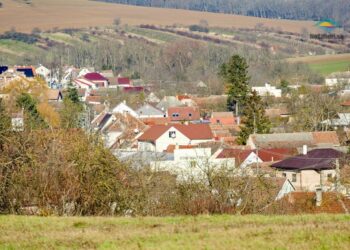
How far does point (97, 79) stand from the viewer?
325 feet

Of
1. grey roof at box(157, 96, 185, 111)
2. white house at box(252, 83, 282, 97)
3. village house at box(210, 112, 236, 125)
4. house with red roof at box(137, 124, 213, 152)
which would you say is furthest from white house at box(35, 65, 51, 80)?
house with red roof at box(137, 124, 213, 152)

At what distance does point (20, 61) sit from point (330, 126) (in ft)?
229

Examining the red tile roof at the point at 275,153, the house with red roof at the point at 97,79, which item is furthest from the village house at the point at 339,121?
the house with red roof at the point at 97,79

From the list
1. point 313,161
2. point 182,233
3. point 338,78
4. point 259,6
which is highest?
→ point 182,233

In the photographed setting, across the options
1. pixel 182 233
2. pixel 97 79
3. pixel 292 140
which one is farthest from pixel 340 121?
pixel 97 79

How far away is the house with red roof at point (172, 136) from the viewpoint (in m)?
45.7

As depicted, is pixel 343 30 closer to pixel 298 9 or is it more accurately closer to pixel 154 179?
pixel 298 9

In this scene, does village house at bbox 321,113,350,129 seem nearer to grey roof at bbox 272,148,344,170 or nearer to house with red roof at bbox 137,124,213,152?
house with red roof at bbox 137,124,213,152

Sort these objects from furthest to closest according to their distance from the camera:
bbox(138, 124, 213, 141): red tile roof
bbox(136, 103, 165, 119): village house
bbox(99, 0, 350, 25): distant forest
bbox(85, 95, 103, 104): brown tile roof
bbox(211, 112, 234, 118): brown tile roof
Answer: bbox(99, 0, 350, 25): distant forest
bbox(85, 95, 103, 104): brown tile roof
bbox(136, 103, 165, 119): village house
bbox(211, 112, 234, 118): brown tile roof
bbox(138, 124, 213, 141): red tile roof

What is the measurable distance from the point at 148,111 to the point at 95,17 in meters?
79.3

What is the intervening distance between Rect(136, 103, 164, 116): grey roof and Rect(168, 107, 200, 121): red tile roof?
2.70ft

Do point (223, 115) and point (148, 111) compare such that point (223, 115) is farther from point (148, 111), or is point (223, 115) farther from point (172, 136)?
point (172, 136)

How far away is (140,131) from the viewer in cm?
5091

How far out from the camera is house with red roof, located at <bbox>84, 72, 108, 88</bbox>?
9719 cm
